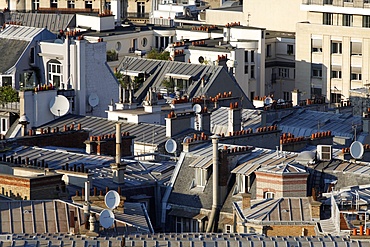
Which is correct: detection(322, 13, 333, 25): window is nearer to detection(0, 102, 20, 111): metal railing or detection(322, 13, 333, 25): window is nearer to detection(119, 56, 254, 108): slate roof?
detection(119, 56, 254, 108): slate roof

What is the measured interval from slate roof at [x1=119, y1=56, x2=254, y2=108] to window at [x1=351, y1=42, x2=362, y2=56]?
64.1ft

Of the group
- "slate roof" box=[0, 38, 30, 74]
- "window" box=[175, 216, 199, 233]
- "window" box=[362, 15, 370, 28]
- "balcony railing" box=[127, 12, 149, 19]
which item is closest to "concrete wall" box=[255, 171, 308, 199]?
"window" box=[175, 216, 199, 233]

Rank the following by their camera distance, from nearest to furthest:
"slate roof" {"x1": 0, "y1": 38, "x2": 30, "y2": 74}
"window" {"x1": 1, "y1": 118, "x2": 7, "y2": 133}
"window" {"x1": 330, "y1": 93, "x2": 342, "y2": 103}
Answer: "window" {"x1": 1, "y1": 118, "x2": 7, "y2": 133} → "slate roof" {"x1": 0, "y1": 38, "x2": 30, "y2": 74} → "window" {"x1": 330, "y1": 93, "x2": 342, "y2": 103}

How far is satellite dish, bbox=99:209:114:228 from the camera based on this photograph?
71875mm

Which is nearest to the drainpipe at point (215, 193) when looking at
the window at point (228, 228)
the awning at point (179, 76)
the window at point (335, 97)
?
the window at point (228, 228)

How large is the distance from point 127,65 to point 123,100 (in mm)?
20301

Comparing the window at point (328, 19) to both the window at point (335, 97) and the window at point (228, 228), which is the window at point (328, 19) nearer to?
the window at point (335, 97)

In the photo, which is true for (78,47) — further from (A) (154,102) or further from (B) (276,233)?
(B) (276,233)

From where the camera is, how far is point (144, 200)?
8238 cm

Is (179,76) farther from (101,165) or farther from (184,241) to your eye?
(184,241)

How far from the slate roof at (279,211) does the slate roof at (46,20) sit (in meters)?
67.4

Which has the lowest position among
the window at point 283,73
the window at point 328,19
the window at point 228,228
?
the window at point 283,73

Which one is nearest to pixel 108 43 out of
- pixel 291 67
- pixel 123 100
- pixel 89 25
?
pixel 89 25

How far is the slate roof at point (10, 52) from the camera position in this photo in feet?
383
